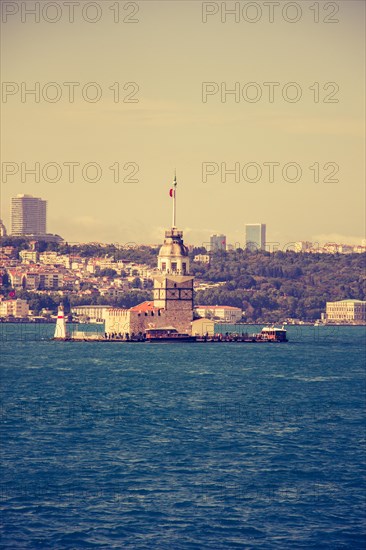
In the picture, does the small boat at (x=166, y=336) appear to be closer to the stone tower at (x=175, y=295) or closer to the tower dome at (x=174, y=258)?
the stone tower at (x=175, y=295)

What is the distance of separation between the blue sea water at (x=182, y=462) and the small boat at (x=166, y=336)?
68.9 metres

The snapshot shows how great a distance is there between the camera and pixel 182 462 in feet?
190

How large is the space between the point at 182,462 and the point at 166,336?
120 m

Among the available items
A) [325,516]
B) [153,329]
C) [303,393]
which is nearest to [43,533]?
[325,516]

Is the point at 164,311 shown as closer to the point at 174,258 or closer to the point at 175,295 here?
the point at 175,295

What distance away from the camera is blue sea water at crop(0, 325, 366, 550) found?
148 ft

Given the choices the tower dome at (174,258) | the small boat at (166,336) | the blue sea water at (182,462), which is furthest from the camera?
the tower dome at (174,258)

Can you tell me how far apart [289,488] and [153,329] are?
127 m

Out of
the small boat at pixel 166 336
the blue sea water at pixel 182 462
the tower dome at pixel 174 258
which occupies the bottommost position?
the blue sea water at pixel 182 462

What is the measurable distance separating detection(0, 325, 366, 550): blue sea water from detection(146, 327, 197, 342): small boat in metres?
68.9

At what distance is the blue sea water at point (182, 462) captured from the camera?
148 ft

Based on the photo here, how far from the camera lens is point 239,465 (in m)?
57.4

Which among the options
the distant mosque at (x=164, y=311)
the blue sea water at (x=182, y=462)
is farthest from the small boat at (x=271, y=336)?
the blue sea water at (x=182, y=462)

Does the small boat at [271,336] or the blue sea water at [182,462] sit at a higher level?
the small boat at [271,336]
